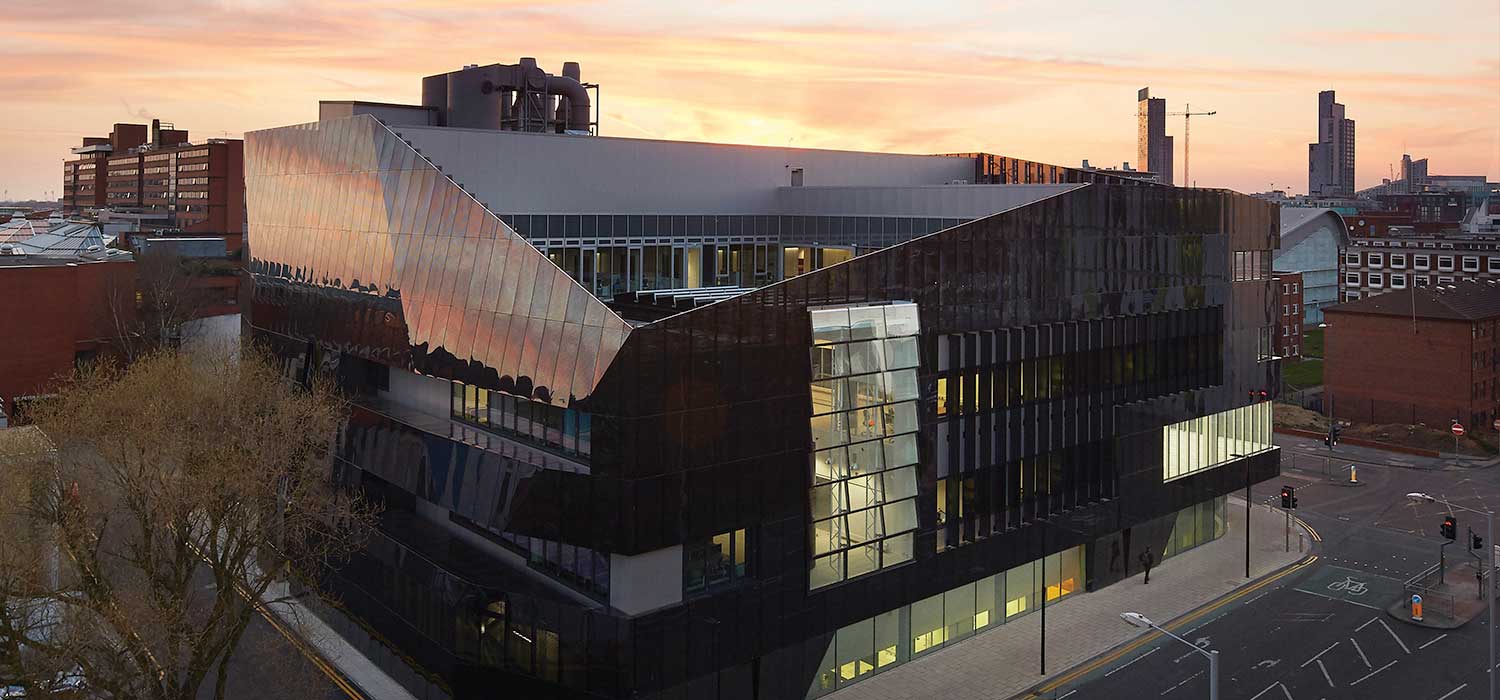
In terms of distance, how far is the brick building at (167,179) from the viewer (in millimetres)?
128750

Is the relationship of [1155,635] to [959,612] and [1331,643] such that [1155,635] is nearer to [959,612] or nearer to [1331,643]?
[1331,643]

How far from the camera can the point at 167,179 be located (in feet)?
513

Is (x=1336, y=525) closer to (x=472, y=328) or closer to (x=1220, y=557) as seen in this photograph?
(x=1220, y=557)

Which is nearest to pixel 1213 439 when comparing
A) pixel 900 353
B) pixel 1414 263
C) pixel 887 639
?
pixel 887 639

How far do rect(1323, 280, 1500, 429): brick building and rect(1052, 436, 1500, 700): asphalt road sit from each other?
28.2 metres

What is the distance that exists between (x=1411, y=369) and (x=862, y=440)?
2666 inches

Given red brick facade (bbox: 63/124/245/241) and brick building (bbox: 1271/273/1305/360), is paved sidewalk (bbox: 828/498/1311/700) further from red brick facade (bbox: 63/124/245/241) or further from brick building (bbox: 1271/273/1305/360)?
red brick facade (bbox: 63/124/245/241)

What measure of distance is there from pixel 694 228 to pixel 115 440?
94.2 ft

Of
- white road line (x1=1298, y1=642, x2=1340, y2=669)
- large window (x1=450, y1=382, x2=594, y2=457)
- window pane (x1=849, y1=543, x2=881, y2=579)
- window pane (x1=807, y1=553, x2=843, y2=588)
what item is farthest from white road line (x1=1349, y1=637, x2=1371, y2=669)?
large window (x1=450, y1=382, x2=594, y2=457)

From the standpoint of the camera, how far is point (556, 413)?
3459 centimetres

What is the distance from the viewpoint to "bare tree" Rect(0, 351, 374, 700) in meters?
27.4

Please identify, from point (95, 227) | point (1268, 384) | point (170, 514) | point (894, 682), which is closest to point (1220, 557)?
point (1268, 384)

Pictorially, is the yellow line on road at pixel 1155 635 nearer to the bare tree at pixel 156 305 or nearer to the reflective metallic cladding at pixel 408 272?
the reflective metallic cladding at pixel 408 272

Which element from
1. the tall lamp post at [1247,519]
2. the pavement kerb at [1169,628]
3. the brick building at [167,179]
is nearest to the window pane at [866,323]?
the pavement kerb at [1169,628]
